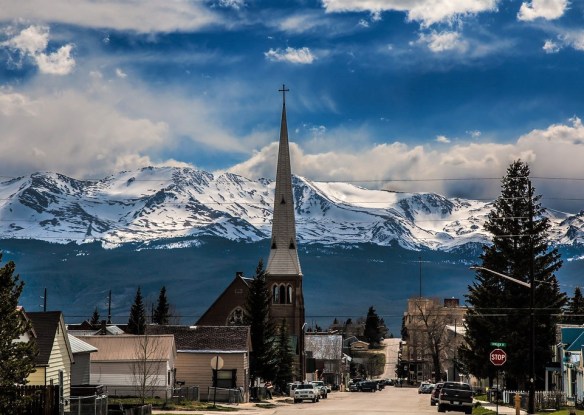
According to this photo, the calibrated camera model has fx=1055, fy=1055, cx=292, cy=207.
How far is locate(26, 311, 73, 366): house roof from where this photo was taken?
159ft

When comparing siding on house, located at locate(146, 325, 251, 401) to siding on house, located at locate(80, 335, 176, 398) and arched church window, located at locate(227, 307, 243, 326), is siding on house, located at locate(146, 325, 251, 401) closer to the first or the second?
siding on house, located at locate(80, 335, 176, 398)

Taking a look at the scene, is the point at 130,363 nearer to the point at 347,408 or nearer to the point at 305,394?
the point at 305,394

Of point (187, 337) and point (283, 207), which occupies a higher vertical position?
point (283, 207)

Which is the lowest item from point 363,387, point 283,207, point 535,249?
point 363,387

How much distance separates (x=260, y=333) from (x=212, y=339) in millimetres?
13171

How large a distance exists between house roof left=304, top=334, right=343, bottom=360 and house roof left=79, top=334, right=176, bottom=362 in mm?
105480

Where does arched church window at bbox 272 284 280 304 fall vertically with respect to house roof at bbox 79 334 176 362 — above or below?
above

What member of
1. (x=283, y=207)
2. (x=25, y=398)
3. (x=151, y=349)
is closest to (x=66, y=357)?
(x=25, y=398)

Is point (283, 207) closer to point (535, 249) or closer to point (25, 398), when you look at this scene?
point (535, 249)

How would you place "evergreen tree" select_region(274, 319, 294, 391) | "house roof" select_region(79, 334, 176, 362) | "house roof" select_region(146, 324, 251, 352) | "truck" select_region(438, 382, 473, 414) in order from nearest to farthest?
1. "truck" select_region(438, 382, 473, 414)
2. "house roof" select_region(79, 334, 176, 362)
3. "house roof" select_region(146, 324, 251, 352)
4. "evergreen tree" select_region(274, 319, 294, 391)

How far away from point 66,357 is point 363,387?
74702 millimetres

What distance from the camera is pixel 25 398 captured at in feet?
118

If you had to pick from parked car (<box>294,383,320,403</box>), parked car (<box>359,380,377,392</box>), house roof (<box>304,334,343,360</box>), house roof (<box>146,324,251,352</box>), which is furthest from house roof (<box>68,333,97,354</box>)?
house roof (<box>304,334,343,360</box>)

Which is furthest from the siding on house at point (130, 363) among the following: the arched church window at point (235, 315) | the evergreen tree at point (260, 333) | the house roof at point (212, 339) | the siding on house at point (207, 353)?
the arched church window at point (235, 315)
